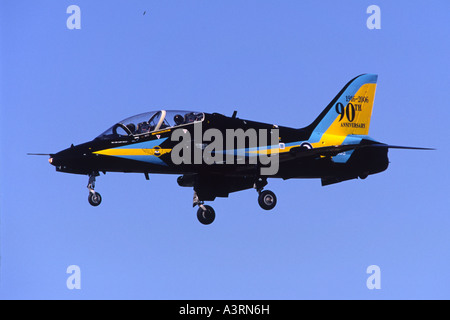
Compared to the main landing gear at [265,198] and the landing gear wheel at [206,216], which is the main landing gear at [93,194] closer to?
the landing gear wheel at [206,216]

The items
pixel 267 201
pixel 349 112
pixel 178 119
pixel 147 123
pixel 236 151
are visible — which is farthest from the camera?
pixel 349 112

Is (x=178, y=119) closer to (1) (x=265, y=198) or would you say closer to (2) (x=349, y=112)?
(1) (x=265, y=198)

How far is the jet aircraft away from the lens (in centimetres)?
Result: 4297

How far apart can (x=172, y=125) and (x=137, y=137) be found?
60.0 inches

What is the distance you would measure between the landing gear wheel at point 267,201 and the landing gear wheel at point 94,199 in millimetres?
7014

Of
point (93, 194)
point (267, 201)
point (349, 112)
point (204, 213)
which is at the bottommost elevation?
point (204, 213)

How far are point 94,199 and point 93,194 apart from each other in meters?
0.21

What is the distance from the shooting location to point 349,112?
156 ft

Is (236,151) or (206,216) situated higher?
(236,151)

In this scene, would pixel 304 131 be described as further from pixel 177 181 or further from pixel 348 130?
pixel 177 181

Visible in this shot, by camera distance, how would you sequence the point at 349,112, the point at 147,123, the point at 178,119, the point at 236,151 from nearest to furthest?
the point at 147,123
the point at 178,119
the point at 236,151
the point at 349,112

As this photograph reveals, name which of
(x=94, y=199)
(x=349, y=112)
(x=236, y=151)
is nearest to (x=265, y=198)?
(x=236, y=151)
